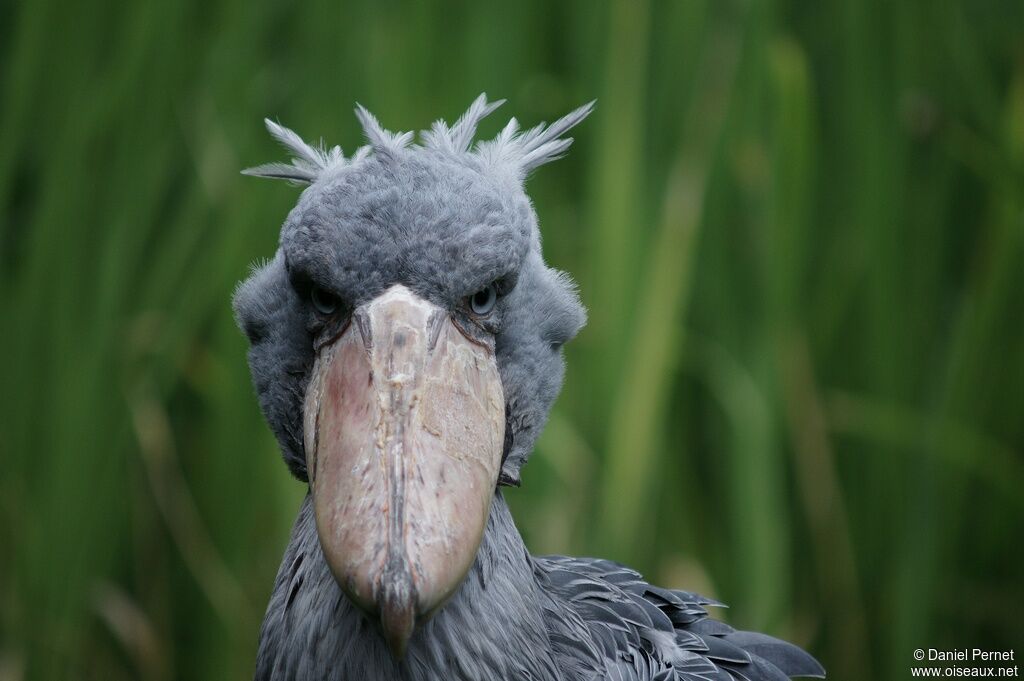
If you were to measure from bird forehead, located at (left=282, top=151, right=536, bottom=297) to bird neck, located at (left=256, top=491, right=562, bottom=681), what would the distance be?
244mm

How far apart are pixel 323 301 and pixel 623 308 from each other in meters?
1.08

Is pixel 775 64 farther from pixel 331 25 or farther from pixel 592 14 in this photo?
pixel 331 25

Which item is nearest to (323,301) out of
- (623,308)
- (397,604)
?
(397,604)

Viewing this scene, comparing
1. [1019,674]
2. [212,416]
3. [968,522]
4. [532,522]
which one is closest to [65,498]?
[212,416]

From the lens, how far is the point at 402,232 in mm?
876

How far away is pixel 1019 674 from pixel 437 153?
172 centimetres

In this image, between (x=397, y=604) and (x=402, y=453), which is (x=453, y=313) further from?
(x=397, y=604)

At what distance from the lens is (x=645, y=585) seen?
128 centimetres

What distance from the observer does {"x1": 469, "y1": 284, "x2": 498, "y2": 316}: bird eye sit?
927 mm

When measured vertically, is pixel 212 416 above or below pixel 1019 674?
above

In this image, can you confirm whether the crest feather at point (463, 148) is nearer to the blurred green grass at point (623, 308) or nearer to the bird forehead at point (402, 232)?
the bird forehead at point (402, 232)

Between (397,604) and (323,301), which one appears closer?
(397,604)

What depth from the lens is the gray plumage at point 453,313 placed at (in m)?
0.89

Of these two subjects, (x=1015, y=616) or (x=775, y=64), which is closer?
(x=775, y=64)
